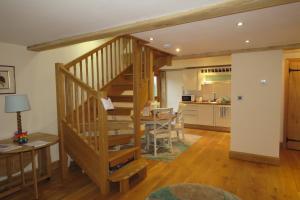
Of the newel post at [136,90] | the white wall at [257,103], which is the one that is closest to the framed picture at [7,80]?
the newel post at [136,90]

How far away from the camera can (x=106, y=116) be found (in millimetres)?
2619

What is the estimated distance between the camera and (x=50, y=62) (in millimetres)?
3438

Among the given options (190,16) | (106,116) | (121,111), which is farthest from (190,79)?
(190,16)

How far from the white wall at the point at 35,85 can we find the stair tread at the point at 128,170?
146cm

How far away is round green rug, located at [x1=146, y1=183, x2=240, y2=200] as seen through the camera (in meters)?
2.30

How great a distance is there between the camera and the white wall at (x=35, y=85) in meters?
2.91

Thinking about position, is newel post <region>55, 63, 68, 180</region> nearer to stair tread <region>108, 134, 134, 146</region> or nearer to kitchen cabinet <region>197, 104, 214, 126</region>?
stair tread <region>108, 134, 134, 146</region>

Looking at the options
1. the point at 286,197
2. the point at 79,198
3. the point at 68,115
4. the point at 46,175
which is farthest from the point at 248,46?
the point at 46,175

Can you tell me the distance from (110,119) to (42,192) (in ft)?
5.52

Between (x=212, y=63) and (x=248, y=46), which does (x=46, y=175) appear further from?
(x=212, y=63)

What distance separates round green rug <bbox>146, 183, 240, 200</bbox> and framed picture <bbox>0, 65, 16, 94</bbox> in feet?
8.48

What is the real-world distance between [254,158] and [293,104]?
1.77m

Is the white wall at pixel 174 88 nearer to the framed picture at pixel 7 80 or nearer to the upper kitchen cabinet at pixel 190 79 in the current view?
the upper kitchen cabinet at pixel 190 79

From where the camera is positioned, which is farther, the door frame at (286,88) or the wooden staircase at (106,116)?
the door frame at (286,88)
